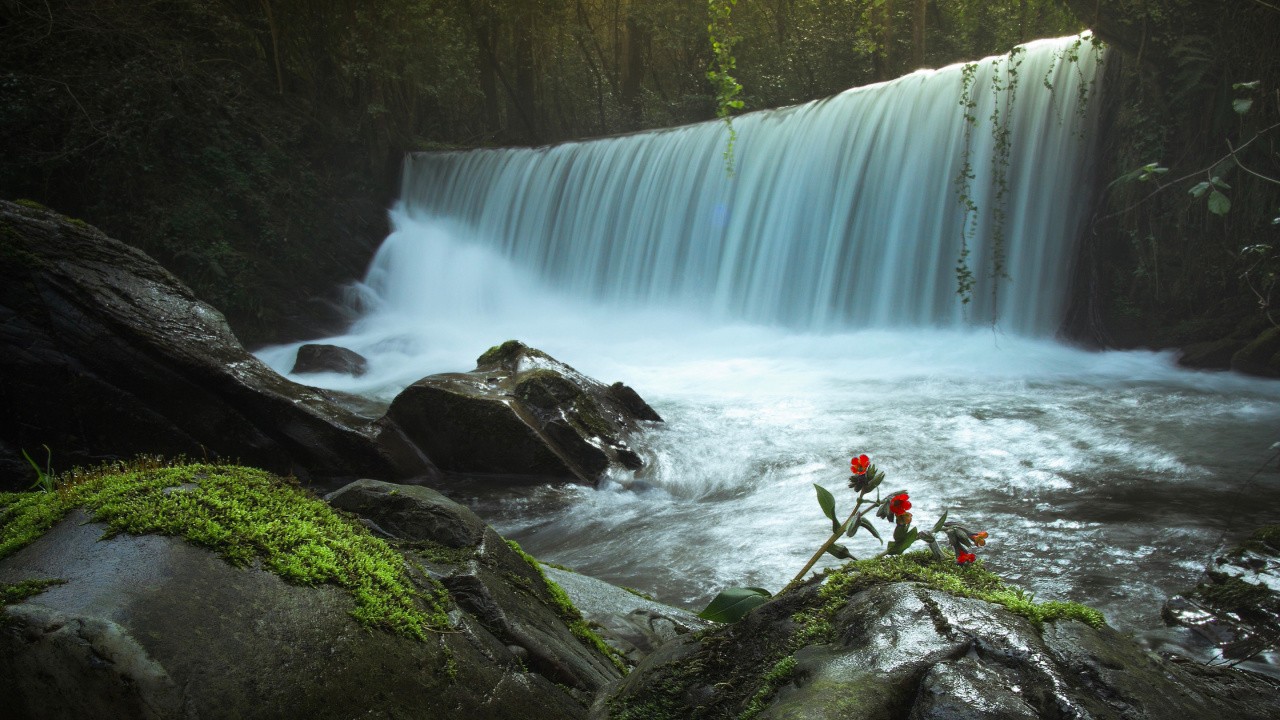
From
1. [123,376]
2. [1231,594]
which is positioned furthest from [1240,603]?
[123,376]

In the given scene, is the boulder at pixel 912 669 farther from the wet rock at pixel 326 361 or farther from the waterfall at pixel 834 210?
the wet rock at pixel 326 361

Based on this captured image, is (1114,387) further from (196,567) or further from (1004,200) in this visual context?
(196,567)

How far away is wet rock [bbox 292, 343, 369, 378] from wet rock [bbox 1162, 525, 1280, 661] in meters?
10.1

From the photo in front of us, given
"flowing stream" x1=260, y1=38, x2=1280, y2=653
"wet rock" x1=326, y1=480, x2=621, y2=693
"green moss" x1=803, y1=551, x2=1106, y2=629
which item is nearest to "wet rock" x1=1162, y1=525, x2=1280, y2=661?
"flowing stream" x1=260, y1=38, x2=1280, y2=653

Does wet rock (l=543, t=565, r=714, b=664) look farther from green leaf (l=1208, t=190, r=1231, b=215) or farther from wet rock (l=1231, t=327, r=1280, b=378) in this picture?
wet rock (l=1231, t=327, r=1280, b=378)

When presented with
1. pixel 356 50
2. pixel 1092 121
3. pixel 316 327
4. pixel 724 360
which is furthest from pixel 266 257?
pixel 1092 121

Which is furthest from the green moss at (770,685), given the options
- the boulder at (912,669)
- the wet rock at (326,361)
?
the wet rock at (326,361)

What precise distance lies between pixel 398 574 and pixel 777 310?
10678mm

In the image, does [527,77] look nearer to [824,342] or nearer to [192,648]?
[824,342]

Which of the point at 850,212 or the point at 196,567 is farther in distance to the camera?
the point at 850,212

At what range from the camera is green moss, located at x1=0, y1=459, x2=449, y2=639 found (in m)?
1.67

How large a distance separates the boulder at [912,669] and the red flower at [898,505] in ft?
0.56

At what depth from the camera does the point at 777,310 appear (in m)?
12.1

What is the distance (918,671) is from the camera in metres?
1.26
